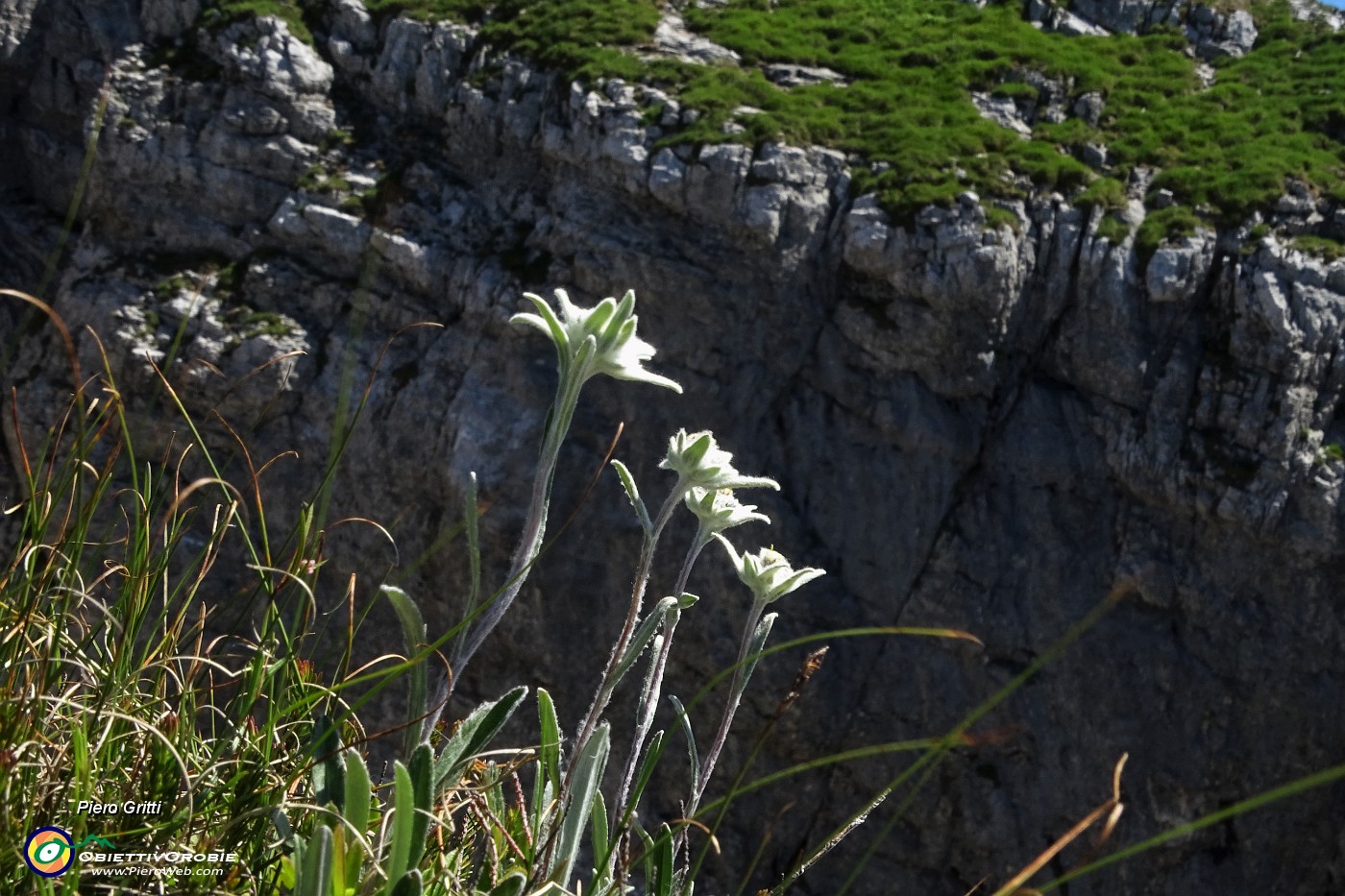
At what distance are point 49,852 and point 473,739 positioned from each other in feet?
2.32

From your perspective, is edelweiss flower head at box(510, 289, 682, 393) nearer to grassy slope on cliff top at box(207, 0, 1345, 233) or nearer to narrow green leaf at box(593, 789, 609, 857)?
narrow green leaf at box(593, 789, 609, 857)

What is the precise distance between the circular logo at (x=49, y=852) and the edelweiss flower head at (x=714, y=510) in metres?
1.30

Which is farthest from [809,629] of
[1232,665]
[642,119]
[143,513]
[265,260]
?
[143,513]

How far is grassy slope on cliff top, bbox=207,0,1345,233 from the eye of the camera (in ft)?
34.1

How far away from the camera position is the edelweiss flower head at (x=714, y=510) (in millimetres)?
2293

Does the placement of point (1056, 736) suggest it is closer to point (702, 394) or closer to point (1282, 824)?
point (1282, 824)

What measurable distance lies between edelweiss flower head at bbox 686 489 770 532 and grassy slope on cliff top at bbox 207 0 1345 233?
8342 mm

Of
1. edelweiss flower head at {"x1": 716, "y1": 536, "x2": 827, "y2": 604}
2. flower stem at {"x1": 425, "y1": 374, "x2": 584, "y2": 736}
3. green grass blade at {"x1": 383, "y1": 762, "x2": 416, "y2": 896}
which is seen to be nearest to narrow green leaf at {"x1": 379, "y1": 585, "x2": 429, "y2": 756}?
flower stem at {"x1": 425, "y1": 374, "x2": 584, "y2": 736}

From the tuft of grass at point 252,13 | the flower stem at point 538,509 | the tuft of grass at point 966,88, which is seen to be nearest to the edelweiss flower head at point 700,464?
the flower stem at point 538,509

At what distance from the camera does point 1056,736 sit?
9.43 metres

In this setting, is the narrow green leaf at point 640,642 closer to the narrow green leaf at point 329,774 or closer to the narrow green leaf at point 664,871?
the narrow green leaf at point 664,871

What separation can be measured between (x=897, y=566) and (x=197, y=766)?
8389 millimetres

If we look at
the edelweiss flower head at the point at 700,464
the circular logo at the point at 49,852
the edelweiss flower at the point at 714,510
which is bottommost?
the circular logo at the point at 49,852

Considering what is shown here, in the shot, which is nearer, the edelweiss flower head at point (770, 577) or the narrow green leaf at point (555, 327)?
the narrow green leaf at point (555, 327)
